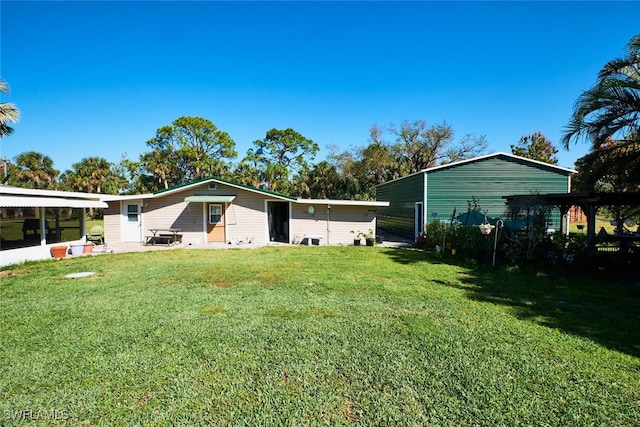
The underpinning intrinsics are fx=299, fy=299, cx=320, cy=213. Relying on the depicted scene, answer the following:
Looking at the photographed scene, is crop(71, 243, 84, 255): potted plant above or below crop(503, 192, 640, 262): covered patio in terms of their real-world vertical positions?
below

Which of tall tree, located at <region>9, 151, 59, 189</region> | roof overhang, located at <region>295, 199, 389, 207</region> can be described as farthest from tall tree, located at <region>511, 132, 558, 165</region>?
tall tree, located at <region>9, 151, 59, 189</region>

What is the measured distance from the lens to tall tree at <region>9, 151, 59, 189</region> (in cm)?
3269

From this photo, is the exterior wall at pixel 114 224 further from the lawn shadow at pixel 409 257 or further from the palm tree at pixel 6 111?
the lawn shadow at pixel 409 257

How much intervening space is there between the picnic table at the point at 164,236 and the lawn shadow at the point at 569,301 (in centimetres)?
1206

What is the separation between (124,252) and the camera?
11.7m

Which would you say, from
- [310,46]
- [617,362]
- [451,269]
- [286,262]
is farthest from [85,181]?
[617,362]

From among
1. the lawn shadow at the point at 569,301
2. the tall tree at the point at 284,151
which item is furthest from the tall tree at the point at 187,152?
the lawn shadow at the point at 569,301

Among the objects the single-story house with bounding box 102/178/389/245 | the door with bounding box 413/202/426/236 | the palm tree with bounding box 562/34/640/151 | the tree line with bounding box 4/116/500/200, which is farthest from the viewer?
the tree line with bounding box 4/116/500/200

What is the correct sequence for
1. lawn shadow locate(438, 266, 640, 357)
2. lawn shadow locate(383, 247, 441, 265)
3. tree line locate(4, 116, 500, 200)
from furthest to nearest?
tree line locate(4, 116, 500, 200) < lawn shadow locate(383, 247, 441, 265) < lawn shadow locate(438, 266, 640, 357)

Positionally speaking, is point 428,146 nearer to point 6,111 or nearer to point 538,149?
point 538,149

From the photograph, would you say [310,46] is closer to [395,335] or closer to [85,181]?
[395,335]

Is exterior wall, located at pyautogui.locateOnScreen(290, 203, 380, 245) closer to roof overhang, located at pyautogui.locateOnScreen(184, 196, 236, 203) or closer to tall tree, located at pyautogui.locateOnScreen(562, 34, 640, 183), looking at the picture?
roof overhang, located at pyautogui.locateOnScreen(184, 196, 236, 203)

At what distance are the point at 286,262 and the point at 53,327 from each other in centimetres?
580

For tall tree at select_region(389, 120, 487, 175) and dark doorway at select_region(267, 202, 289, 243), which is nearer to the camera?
dark doorway at select_region(267, 202, 289, 243)
